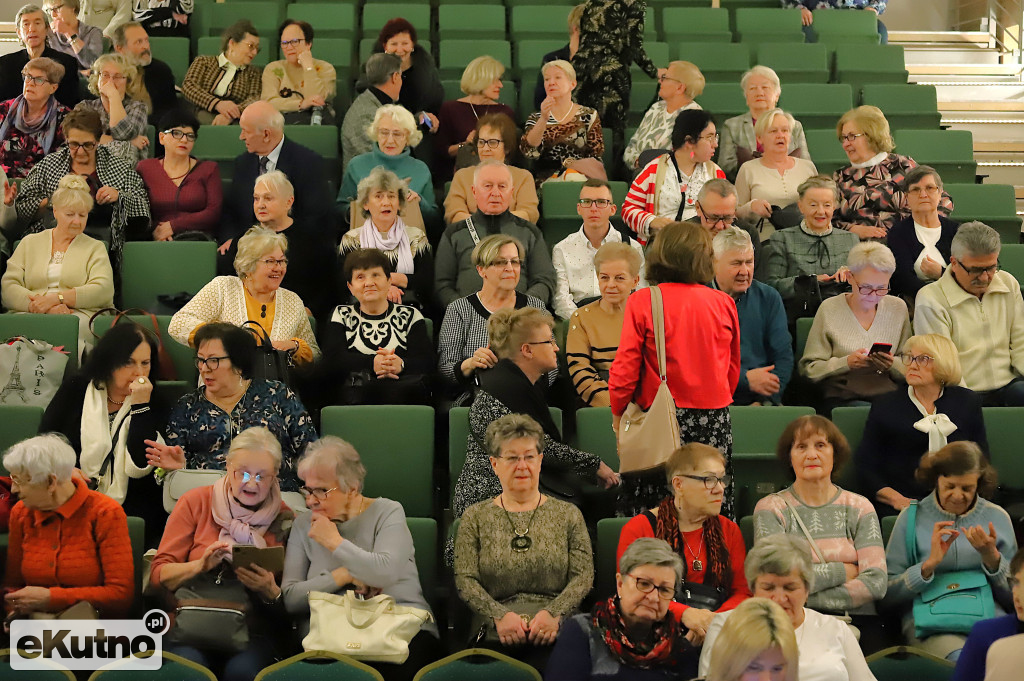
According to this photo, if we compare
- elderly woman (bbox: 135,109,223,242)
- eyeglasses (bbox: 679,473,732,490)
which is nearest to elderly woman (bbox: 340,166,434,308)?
elderly woman (bbox: 135,109,223,242)

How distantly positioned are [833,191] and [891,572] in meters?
1.80

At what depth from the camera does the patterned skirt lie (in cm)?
360

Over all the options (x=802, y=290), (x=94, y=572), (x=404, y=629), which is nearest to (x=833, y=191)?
(x=802, y=290)

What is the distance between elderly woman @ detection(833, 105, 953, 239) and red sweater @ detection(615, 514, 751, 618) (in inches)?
81.5

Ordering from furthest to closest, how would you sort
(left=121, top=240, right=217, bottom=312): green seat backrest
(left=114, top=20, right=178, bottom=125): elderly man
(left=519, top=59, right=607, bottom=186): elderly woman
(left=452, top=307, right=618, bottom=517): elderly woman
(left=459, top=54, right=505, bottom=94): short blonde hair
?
(left=114, top=20, right=178, bottom=125): elderly man < (left=459, top=54, right=505, bottom=94): short blonde hair < (left=519, top=59, right=607, bottom=186): elderly woman < (left=121, top=240, right=217, bottom=312): green seat backrest < (left=452, top=307, right=618, bottom=517): elderly woman

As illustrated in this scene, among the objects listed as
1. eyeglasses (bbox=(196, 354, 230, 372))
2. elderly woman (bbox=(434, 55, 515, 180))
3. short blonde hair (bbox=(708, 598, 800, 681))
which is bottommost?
short blonde hair (bbox=(708, 598, 800, 681))

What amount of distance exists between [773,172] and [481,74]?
138cm

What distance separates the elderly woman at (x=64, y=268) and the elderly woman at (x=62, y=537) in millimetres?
1287

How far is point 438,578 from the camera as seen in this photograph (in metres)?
3.82

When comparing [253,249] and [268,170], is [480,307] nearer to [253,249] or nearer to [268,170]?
[253,249]

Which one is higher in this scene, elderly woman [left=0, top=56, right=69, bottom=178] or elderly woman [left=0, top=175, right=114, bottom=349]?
elderly woman [left=0, top=56, right=69, bottom=178]

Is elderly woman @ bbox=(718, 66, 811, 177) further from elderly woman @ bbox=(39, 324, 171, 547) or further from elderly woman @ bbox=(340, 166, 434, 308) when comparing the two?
elderly woman @ bbox=(39, 324, 171, 547)

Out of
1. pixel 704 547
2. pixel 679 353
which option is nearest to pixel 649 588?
pixel 704 547

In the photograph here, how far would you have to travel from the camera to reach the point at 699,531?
11.3ft
